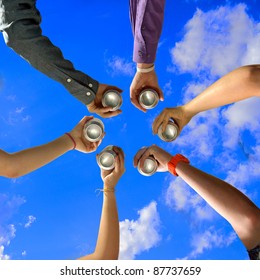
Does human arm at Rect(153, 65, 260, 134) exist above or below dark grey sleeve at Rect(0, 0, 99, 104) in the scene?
below

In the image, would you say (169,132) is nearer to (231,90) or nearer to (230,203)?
(231,90)

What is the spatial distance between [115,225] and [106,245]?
113 mm

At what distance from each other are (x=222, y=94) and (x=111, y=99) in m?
0.58

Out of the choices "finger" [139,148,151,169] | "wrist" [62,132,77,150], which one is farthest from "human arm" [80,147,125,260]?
"wrist" [62,132,77,150]

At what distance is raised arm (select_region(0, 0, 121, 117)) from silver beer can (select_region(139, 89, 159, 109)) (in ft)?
0.87

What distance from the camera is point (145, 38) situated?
2506mm

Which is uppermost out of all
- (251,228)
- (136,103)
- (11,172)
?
(136,103)

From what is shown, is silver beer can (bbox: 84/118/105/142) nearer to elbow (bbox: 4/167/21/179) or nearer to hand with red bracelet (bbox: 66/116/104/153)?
hand with red bracelet (bbox: 66/116/104/153)

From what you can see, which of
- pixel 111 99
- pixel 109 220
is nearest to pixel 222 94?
pixel 111 99

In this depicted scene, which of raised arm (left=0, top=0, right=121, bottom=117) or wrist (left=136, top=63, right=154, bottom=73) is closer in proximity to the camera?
raised arm (left=0, top=0, right=121, bottom=117)

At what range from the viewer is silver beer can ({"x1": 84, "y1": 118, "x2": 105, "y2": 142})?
2.47 meters

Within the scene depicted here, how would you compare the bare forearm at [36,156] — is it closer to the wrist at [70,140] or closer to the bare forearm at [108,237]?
the wrist at [70,140]

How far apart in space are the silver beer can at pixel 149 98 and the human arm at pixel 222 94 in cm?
18
